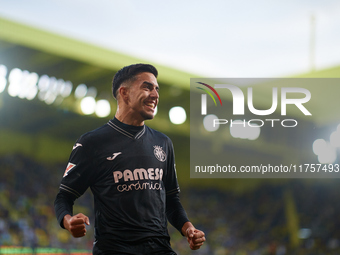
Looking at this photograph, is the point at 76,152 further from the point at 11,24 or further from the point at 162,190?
the point at 11,24

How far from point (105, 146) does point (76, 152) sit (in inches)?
6.6

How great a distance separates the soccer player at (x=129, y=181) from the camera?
2.52m

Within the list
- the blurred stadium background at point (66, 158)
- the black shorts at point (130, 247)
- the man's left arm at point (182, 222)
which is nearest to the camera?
the black shorts at point (130, 247)

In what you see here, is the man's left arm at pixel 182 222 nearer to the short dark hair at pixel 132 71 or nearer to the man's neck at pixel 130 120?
the man's neck at pixel 130 120

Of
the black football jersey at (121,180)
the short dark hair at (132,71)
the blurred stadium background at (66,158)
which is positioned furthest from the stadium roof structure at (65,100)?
the black football jersey at (121,180)

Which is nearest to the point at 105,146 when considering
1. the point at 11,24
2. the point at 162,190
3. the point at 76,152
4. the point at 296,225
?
the point at 76,152

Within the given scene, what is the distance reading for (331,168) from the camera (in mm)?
21891

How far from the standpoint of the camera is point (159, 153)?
9.25 feet

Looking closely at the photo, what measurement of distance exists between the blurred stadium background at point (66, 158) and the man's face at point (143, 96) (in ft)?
30.1

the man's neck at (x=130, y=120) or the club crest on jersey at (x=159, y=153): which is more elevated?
the man's neck at (x=130, y=120)

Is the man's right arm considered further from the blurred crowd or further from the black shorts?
the blurred crowd

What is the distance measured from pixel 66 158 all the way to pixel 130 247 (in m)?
17.5

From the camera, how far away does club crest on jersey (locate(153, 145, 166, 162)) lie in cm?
279

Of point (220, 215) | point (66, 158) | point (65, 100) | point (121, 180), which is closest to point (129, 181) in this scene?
point (121, 180)
